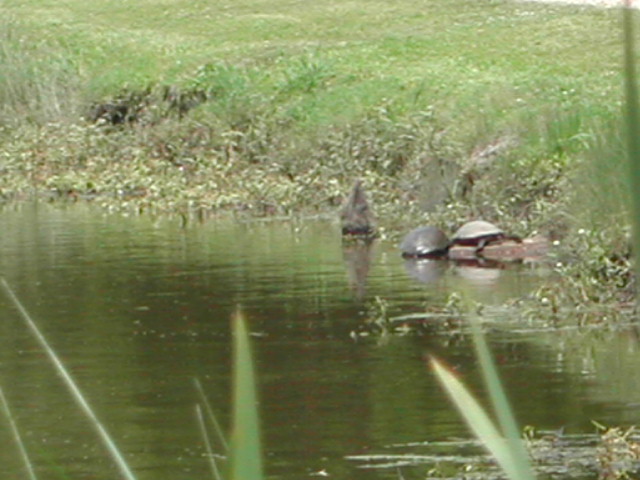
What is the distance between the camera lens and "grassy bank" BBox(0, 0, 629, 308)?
69.8ft

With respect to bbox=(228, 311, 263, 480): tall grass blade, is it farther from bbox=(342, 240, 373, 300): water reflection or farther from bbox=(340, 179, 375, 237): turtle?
bbox=(340, 179, 375, 237): turtle

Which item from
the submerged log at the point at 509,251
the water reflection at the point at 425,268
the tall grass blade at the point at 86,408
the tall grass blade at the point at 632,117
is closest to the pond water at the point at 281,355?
the water reflection at the point at 425,268

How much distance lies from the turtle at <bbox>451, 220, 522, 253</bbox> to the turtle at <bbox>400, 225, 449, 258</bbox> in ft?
0.59

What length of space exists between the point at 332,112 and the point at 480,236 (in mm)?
8669

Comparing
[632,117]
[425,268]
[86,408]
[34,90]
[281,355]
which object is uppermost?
[34,90]

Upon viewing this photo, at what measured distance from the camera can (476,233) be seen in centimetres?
1959

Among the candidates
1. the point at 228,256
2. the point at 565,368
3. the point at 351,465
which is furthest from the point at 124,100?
the point at 351,465

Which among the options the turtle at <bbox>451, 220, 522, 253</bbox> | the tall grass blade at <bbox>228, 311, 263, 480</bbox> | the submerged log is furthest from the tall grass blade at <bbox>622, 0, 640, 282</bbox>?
the turtle at <bbox>451, 220, 522, 253</bbox>

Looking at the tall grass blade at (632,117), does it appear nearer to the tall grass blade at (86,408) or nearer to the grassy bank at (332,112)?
the tall grass blade at (86,408)

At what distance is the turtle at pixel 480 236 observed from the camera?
19.5 metres

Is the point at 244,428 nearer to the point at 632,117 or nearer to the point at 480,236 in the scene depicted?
the point at 632,117

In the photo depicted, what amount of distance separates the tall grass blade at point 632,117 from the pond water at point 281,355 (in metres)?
5.08

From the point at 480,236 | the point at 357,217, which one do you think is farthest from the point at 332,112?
the point at 480,236

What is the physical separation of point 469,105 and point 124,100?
838 centimetres
